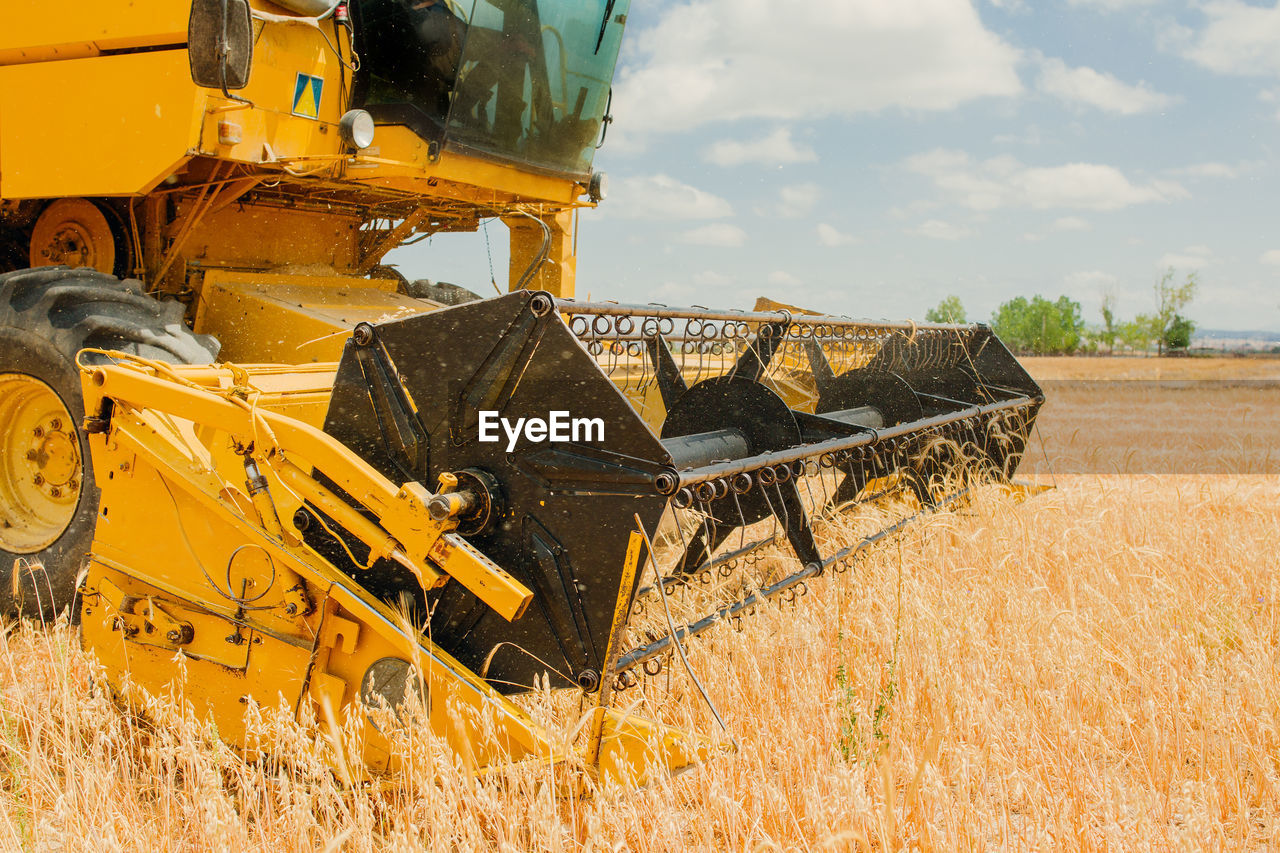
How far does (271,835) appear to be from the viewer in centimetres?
193

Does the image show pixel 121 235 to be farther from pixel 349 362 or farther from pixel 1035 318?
pixel 1035 318

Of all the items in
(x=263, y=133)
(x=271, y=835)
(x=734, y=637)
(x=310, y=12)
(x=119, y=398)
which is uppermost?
(x=310, y=12)

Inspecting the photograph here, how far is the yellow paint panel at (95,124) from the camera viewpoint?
11.4ft

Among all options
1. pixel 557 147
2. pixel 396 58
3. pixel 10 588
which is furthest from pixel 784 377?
pixel 10 588

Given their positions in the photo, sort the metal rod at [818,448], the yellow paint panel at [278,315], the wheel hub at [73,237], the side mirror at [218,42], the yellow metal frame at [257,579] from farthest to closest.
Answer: the wheel hub at [73,237], the yellow paint panel at [278,315], the side mirror at [218,42], the metal rod at [818,448], the yellow metal frame at [257,579]

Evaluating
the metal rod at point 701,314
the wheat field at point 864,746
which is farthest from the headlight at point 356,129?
the wheat field at point 864,746

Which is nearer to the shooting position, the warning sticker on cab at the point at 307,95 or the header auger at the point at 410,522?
the header auger at the point at 410,522

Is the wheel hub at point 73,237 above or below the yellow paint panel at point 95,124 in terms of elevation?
below

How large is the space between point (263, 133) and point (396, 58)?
745 millimetres

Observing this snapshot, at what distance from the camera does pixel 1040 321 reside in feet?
219

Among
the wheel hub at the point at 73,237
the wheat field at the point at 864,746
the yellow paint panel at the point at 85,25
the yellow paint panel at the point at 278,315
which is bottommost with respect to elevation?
the wheat field at the point at 864,746

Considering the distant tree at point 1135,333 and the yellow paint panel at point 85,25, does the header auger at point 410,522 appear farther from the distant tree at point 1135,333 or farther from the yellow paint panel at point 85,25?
the distant tree at point 1135,333

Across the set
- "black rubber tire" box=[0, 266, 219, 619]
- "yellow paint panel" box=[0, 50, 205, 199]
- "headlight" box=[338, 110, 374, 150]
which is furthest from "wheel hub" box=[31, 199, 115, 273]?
"headlight" box=[338, 110, 374, 150]

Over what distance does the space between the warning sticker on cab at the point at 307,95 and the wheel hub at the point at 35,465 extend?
1444 millimetres
